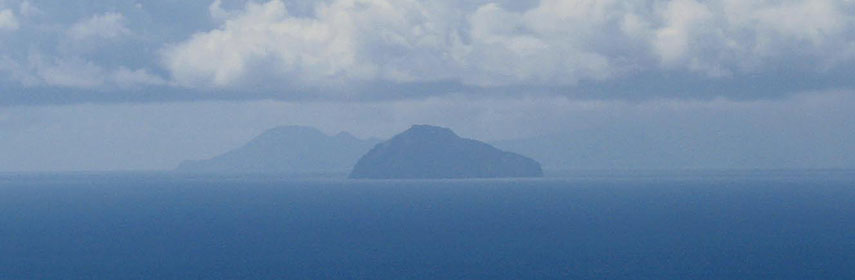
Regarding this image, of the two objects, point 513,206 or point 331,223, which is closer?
point 331,223

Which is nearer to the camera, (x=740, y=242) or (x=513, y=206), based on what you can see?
(x=740, y=242)

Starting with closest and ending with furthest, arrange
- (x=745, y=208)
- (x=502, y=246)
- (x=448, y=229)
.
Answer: (x=502, y=246), (x=448, y=229), (x=745, y=208)

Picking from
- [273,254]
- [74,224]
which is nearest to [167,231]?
[74,224]

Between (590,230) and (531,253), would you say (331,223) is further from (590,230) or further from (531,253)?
(531,253)

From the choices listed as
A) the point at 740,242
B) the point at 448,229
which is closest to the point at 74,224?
the point at 448,229

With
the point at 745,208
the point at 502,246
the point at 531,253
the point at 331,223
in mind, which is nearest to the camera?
the point at 531,253

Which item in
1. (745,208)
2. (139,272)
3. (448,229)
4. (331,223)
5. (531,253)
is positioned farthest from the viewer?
(745,208)

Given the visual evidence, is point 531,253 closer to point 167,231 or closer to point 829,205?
point 167,231

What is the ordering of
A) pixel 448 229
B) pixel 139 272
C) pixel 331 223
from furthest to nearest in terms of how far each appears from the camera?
pixel 331 223
pixel 448 229
pixel 139 272
